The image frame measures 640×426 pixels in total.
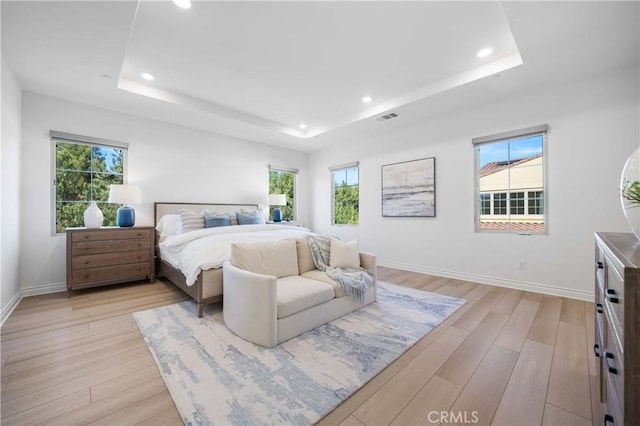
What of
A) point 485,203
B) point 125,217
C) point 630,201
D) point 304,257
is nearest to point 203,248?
point 304,257

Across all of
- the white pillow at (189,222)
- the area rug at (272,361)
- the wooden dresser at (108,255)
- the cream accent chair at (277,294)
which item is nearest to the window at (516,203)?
the area rug at (272,361)

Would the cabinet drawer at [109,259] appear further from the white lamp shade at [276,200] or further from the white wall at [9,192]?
the white lamp shade at [276,200]

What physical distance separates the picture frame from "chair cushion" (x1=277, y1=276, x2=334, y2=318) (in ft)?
8.89

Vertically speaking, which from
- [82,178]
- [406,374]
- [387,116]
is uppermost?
[387,116]

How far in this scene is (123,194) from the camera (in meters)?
3.60

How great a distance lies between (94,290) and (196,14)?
3.69 metres

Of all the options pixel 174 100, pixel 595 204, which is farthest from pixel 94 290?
pixel 595 204

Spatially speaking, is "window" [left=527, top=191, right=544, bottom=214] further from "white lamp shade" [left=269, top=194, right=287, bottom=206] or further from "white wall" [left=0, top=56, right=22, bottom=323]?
"white wall" [left=0, top=56, right=22, bottom=323]

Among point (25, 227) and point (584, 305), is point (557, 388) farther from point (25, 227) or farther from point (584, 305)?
point (25, 227)

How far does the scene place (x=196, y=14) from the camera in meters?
2.20

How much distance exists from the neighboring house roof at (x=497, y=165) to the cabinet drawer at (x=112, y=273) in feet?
17.2

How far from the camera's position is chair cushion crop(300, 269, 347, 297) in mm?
2555

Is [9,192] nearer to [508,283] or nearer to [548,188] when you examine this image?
[508,283]

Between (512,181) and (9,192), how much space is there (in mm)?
6114
